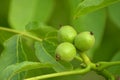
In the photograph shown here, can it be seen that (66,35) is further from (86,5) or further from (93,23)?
(93,23)

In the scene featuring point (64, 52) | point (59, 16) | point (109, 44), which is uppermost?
point (59, 16)

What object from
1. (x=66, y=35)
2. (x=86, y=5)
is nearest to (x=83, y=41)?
(x=66, y=35)

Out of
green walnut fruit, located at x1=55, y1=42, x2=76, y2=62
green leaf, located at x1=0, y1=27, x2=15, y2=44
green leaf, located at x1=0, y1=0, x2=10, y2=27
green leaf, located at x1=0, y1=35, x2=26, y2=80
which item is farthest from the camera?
green leaf, located at x1=0, y1=0, x2=10, y2=27

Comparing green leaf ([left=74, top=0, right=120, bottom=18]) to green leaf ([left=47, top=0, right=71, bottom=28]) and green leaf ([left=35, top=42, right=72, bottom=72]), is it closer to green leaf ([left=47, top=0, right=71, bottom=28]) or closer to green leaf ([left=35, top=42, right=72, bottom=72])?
green leaf ([left=35, top=42, right=72, bottom=72])

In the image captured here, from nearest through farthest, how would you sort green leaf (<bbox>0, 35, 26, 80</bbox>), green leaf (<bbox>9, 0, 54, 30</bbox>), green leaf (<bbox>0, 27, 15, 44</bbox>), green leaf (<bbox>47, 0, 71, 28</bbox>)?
green leaf (<bbox>0, 35, 26, 80</bbox>) → green leaf (<bbox>0, 27, 15, 44</bbox>) → green leaf (<bbox>9, 0, 54, 30</bbox>) → green leaf (<bbox>47, 0, 71, 28</bbox>)

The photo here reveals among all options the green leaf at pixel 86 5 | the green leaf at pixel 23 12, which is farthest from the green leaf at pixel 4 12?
the green leaf at pixel 86 5

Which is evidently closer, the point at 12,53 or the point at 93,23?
the point at 12,53

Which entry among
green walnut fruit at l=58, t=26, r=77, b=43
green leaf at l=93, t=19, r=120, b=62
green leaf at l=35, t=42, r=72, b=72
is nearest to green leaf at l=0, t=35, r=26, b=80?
green leaf at l=35, t=42, r=72, b=72

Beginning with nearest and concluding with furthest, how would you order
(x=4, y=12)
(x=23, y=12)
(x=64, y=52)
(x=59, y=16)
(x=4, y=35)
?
1. (x=64, y=52)
2. (x=4, y=35)
3. (x=23, y=12)
4. (x=59, y=16)
5. (x=4, y=12)
